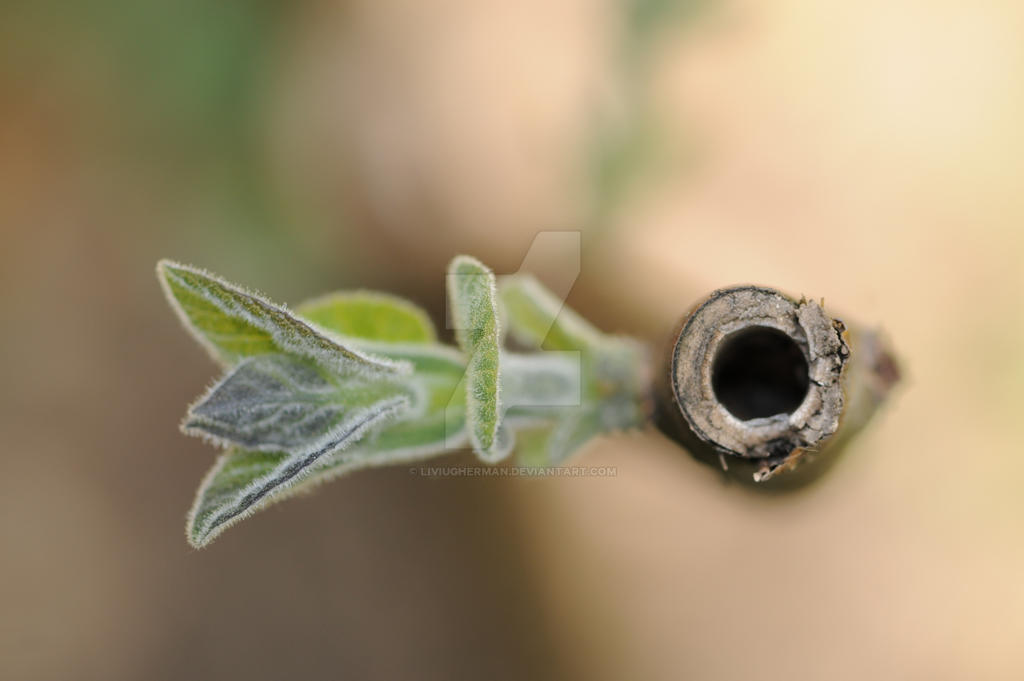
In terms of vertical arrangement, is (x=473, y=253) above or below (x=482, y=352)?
below

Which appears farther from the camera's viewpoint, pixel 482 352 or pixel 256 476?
pixel 256 476

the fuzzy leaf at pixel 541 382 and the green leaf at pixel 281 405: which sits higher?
the green leaf at pixel 281 405

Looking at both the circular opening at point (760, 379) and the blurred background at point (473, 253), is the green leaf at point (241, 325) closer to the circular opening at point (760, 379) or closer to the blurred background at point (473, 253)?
the circular opening at point (760, 379)

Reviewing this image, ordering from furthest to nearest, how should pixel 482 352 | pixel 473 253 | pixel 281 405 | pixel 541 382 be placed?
1. pixel 473 253
2. pixel 541 382
3. pixel 281 405
4. pixel 482 352

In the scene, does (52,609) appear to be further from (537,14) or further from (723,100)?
(723,100)

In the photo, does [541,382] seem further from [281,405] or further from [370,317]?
[281,405]

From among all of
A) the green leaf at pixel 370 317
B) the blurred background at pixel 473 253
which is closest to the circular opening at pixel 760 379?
the green leaf at pixel 370 317

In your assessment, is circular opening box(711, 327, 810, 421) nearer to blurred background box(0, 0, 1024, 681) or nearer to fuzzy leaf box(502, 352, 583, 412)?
fuzzy leaf box(502, 352, 583, 412)

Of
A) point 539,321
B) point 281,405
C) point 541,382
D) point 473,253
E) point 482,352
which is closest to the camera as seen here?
point 482,352

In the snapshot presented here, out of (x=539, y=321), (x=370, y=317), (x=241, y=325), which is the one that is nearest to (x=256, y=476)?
(x=241, y=325)
